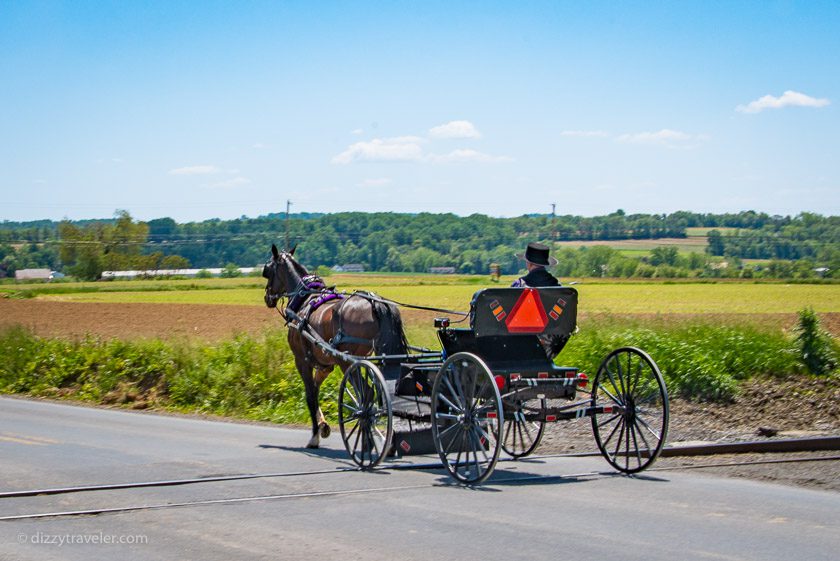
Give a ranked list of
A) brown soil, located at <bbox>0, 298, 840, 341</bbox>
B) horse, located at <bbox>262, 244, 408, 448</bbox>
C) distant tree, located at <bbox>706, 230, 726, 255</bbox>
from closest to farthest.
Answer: horse, located at <bbox>262, 244, 408, 448</bbox> < brown soil, located at <bbox>0, 298, 840, 341</bbox> < distant tree, located at <bbox>706, 230, 726, 255</bbox>

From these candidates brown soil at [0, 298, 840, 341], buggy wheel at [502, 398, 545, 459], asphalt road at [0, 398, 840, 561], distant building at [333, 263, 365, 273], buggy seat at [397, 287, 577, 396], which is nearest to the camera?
asphalt road at [0, 398, 840, 561]

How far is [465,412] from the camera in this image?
8758 millimetres

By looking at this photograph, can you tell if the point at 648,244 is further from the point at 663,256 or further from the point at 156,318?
the point at 156,318

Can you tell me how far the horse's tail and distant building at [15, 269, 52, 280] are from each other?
248ft

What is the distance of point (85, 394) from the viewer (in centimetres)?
2044

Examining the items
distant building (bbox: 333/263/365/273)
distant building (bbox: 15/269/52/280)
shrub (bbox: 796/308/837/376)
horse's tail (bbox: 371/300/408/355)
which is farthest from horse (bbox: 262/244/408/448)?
distant building (bbox: 15/269/52/280)

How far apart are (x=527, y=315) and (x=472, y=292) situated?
5293cm

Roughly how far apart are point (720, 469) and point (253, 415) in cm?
931

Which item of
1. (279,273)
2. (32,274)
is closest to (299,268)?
(279,273)

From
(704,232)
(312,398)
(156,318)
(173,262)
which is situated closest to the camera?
(312,398)

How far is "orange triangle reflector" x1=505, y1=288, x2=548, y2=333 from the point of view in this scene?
9.23m

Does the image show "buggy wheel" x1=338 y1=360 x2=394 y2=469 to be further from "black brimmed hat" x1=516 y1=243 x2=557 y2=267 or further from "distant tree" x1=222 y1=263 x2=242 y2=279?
"distant tree" x1=222 y1=263 x2=242 y2=279

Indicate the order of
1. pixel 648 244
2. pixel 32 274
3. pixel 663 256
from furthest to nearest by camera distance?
pixel 648 244
pixel 32 274
pixel 663 256

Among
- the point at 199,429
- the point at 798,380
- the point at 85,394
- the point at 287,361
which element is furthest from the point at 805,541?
the point at 85,394
